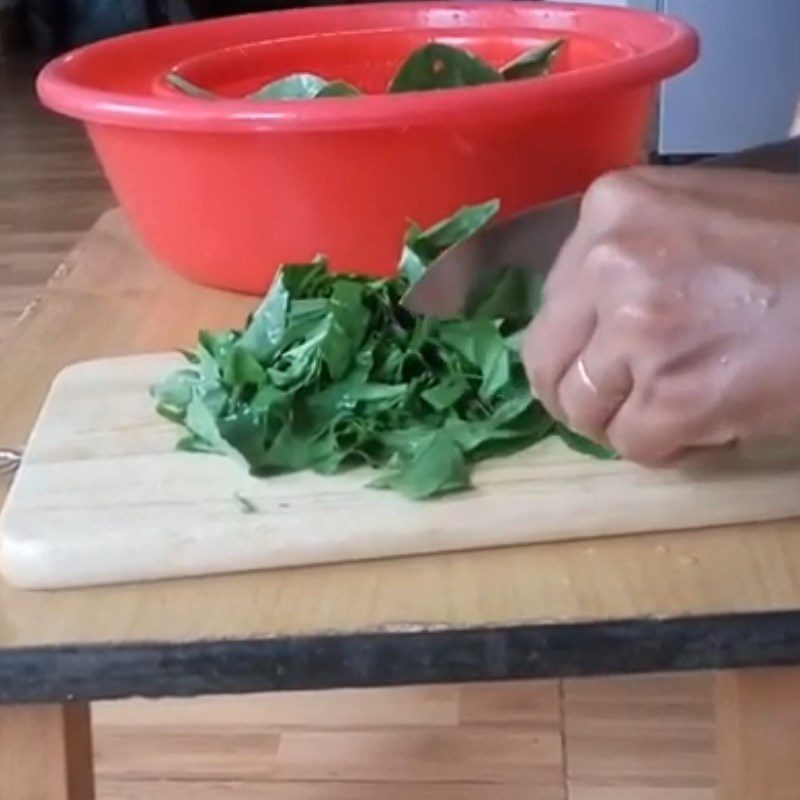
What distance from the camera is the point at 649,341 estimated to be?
427 millimetres

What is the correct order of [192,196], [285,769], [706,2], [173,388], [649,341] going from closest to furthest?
[649,341] < [173,388] < [192,196] < [285,769] < [706,2]

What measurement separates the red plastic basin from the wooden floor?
36cm

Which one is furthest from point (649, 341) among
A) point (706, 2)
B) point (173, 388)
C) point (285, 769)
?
point (706, 2)

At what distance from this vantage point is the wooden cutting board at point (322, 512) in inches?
18.6

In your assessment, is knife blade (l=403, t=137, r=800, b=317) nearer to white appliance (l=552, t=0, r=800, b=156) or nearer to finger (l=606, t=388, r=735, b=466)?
finger (l=606, t=388, r=735, b=466)

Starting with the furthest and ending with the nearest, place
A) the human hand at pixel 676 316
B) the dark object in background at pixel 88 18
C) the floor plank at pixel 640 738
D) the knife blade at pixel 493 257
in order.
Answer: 1. the dark object in background at pixel 88 18
2. the floor plank at pixel 640 738
3. the knife blade at pixel 493 257
4. the human hand at pixel 676 316

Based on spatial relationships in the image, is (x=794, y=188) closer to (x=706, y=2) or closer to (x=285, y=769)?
(x=285, y=769)

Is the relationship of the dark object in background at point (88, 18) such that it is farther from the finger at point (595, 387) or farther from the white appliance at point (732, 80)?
the finger at point (595, 387)

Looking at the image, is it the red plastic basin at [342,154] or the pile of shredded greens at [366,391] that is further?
the red plastic basin at [342,154]

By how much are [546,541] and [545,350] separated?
0.06 m

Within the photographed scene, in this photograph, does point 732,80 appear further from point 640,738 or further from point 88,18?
point 88,18

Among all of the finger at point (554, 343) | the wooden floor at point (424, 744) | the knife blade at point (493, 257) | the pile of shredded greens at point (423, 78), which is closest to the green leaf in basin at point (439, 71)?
the pile of shredded greens at point (423, 78)

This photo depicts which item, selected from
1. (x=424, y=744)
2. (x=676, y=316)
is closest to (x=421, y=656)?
(x=676, y=316)

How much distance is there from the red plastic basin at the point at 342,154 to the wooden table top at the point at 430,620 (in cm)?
22
